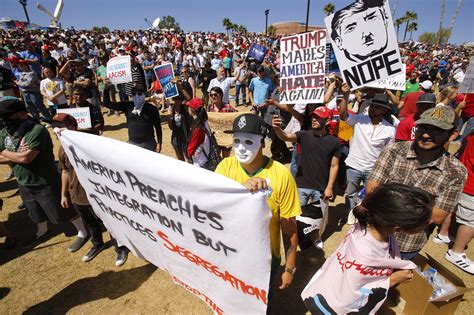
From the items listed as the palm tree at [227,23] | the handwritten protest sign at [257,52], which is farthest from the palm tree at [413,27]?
the handwritten protest sign at [257,52]

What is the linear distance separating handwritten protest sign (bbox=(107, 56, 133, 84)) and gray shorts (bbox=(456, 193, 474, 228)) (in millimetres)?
6294

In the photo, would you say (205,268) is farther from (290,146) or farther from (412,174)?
(290,146)

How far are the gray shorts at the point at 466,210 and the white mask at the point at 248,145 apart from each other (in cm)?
338

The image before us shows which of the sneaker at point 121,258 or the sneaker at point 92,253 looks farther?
the sneaker at point 92,253

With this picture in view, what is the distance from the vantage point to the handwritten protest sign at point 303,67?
13.0 feet

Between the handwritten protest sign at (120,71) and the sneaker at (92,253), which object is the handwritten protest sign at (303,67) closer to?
the handwritten protest sign at (120,71)

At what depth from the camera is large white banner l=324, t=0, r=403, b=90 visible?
3.41 m

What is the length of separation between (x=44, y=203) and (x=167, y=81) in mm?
3129

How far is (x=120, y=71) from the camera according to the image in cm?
570

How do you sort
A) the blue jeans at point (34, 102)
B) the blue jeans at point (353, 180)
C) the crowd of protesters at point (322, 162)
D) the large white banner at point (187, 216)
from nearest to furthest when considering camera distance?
the large white banner at point (187, 216), the crowd of protesters at point (322, 162), the blue jeans at point (353, 180), the blue jeans at point (34, 102)

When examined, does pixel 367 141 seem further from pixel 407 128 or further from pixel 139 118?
pixel 139 118

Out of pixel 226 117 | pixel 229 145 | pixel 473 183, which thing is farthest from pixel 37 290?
pixel 473 183

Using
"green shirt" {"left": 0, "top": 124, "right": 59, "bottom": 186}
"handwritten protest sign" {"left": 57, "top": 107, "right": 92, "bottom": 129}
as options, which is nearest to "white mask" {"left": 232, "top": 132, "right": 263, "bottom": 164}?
"green shirt" {"left": 0, "top": 124, "right": 59, "bottom": 186}

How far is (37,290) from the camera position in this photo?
3.58 meters
